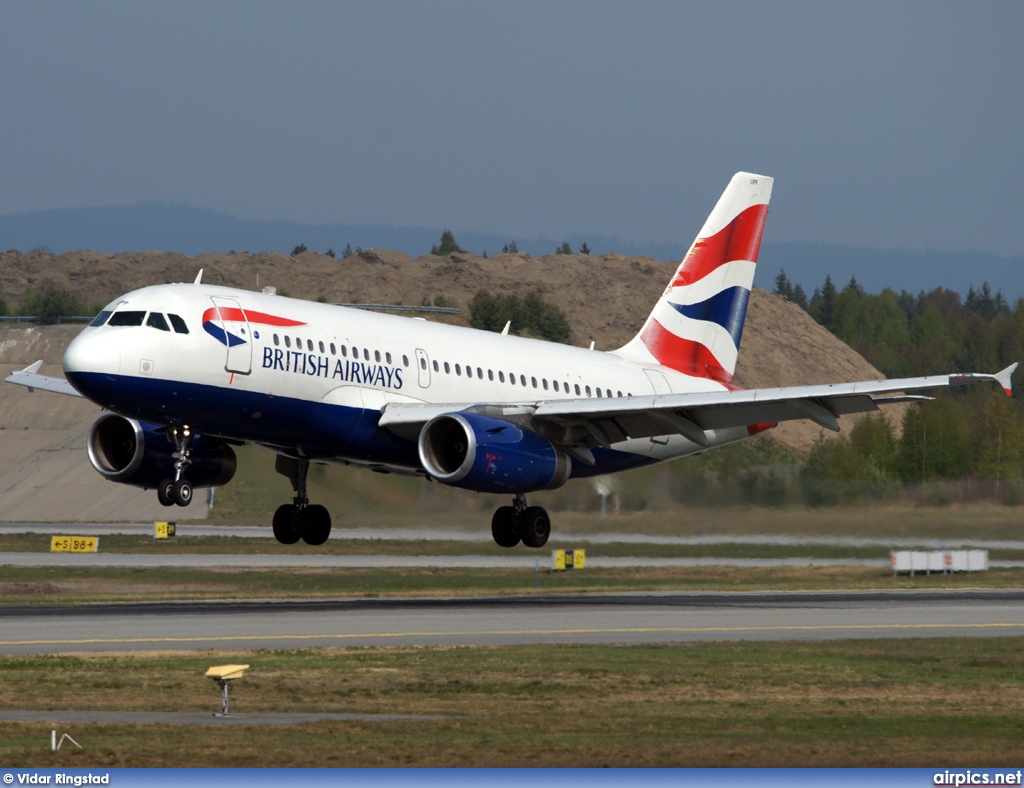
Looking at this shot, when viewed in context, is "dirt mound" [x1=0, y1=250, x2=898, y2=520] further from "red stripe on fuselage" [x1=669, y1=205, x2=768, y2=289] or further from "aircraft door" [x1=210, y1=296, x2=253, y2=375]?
"aircraft door" [x1=210, y1=296, x2=253, y2=375]

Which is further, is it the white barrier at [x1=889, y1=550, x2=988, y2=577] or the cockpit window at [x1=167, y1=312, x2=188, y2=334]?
the white barrier at [x1=889, y1=550, x2=988, y2=577]

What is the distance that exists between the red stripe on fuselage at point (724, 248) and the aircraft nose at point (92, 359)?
66.2 ft

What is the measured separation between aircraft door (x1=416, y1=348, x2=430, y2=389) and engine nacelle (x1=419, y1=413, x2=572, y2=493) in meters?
1.47

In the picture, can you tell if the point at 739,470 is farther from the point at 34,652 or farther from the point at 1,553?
the point at 1,553

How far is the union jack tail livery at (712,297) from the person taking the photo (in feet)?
155

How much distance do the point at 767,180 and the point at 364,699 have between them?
27530mm

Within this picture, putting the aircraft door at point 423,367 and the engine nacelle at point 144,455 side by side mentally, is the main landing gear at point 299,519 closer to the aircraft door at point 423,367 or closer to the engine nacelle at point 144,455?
the engine nacelle at point 144,455

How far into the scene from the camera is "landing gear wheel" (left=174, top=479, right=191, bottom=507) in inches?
1346

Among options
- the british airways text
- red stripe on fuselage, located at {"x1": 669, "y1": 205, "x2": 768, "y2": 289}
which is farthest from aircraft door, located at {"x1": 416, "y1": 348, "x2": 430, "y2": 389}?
red stripe on fuselage, located at {"x1": 669, "y1": 205, "x2": 768, "y2": 289}

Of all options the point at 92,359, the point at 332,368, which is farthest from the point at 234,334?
the point at 92,359

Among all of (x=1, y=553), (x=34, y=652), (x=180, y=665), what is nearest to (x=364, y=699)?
(x=180, y=665)

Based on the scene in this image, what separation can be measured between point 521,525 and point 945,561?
24699 mm

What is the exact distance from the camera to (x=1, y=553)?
72375 mm

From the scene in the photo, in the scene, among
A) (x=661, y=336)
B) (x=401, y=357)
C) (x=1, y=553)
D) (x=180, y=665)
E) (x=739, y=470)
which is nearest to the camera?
(x=180, y=665)
